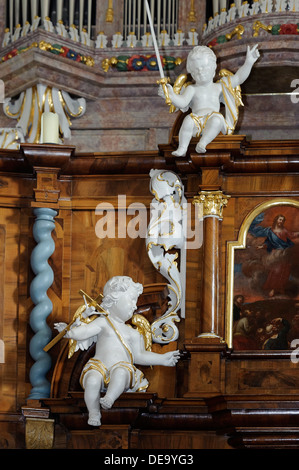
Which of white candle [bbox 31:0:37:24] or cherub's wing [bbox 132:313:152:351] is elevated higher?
white candle [bbox 31:0:37:24]

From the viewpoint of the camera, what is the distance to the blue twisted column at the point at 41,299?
11.7 meters

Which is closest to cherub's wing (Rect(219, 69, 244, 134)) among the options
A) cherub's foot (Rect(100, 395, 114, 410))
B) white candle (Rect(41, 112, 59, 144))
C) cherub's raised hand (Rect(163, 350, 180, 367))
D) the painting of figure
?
the painting of figure

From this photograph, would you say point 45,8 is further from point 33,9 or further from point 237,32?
point 237,32

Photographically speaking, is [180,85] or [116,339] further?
[180,85]

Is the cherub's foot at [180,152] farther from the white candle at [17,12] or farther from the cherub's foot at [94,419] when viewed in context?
the white candle at [17,12]

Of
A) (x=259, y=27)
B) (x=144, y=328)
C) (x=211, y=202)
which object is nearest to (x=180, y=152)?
(x=211, y=202)

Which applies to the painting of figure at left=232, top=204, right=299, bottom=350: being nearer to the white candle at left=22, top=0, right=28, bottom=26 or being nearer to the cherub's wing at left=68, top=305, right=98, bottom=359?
the cherub's wing at left=68, top=305, right=98, bottom=359

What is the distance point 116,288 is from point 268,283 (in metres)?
1.14

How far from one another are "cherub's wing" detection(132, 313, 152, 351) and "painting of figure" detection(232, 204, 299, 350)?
593 mm

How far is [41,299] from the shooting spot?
11836 millimetres

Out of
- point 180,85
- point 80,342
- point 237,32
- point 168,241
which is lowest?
point 80,342

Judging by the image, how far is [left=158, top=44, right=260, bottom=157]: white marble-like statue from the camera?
38.9ft

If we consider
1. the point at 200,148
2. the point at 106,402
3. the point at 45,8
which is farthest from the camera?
the point at 45,8
